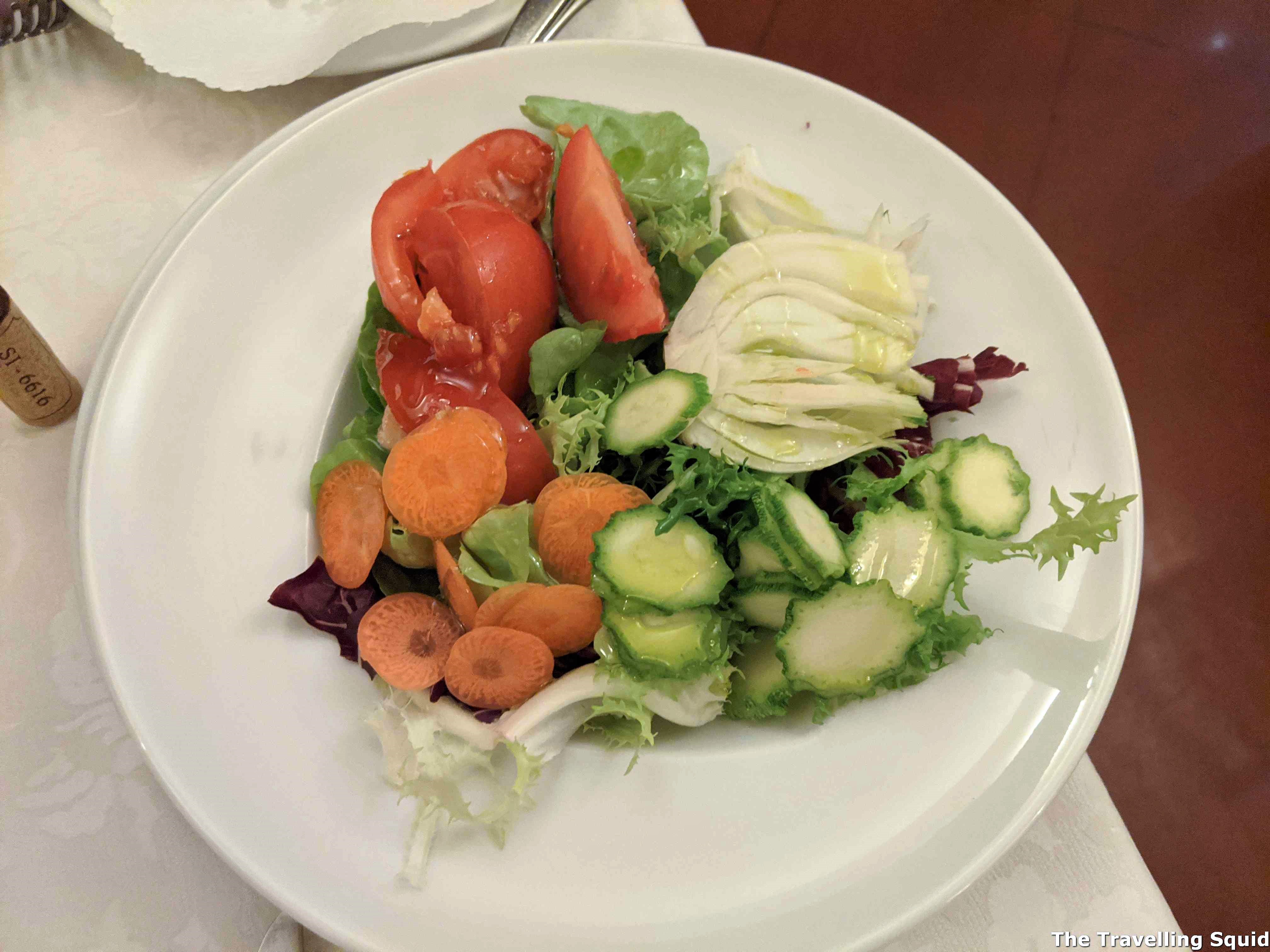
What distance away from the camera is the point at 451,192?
1.22 meters

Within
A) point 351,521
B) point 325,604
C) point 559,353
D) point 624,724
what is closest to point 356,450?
point 351,521

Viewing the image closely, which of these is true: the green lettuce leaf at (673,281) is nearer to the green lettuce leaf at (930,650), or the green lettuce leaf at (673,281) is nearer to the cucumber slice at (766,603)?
the cucumber slice at (766,603)

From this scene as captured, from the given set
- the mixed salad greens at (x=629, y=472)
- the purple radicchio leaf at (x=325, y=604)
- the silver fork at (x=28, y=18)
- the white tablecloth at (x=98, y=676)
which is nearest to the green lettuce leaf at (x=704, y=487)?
the mixed salad greens at (x=629, y=472)

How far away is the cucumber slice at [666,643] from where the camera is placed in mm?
960

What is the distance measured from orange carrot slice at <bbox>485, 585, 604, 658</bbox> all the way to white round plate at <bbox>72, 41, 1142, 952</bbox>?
0.16 m

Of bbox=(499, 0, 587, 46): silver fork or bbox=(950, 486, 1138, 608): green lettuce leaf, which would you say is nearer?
bbox=(950, 486, 1138, 608): green lettuce leaf

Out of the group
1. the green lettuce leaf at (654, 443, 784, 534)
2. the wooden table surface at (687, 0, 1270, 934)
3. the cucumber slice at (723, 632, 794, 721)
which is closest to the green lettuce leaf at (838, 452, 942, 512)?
the green lettuce leaf at (654, 443, 784, 534)

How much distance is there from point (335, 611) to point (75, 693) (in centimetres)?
43

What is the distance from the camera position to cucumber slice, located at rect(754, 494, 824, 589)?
3.09 ft

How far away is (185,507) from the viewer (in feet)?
3.32

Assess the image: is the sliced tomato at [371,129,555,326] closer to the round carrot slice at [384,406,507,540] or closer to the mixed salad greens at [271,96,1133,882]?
the mixed salad greens at [271,96,1133,882]

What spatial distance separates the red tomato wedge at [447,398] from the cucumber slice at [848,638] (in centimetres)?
44

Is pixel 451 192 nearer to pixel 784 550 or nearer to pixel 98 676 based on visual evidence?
pixel 784 550

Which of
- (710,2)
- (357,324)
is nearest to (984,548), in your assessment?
(357,324)
